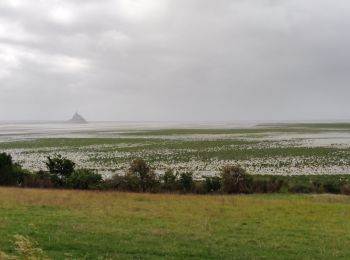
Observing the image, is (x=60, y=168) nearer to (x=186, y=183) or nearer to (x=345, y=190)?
(x=186, y=183)

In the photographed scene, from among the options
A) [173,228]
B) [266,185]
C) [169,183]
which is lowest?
[266,185]

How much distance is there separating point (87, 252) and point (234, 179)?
22.7m

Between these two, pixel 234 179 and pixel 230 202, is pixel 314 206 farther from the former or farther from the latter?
pixel 234 179

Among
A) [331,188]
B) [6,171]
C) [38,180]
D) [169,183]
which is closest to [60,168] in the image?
A: [38,180]

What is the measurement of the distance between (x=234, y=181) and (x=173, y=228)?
1841 centimetres

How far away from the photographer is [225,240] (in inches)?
518

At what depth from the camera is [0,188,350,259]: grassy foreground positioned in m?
11.5

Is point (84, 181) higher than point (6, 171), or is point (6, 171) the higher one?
point (6, 171)

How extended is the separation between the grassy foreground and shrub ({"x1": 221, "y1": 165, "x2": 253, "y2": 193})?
9486mm

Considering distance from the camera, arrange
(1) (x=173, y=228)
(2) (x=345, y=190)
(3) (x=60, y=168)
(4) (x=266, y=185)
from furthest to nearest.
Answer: (3) (x=60, y=168), (4) (x=266, y=185), (2) (x=345, y=190), (1) (x=173, y=228)

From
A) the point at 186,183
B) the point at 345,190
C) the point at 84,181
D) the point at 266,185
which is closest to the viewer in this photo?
the point at 345,190

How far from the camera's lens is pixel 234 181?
32.7 metres

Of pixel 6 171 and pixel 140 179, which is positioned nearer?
pixel 140 179

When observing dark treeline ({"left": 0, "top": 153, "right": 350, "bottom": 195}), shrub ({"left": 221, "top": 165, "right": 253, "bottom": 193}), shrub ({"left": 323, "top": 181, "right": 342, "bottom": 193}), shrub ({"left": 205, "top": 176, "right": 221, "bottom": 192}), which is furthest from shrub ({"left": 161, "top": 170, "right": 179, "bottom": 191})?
shrub ({"left": 323, "top": 181, "right": 342, "bottom": 193})
